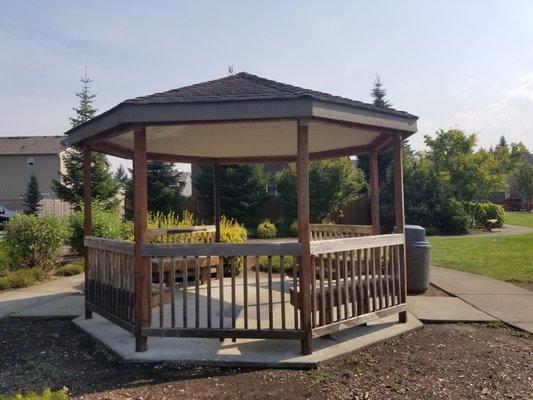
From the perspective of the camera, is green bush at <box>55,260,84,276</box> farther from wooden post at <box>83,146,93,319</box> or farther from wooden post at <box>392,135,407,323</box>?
wooden post at <box>392,135,407,323</box>

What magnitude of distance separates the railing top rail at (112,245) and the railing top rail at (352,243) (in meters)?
1.95

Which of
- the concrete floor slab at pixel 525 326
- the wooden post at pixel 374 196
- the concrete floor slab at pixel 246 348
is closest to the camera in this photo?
the concrete floor slab at pixel 246 348

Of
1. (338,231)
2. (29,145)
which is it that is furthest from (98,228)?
(29,145)

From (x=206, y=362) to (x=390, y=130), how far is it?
11.1 ft

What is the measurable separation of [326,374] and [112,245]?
2.78 m

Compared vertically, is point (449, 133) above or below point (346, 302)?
above

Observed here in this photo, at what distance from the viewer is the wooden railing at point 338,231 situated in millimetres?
7498

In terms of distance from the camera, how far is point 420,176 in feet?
75.0

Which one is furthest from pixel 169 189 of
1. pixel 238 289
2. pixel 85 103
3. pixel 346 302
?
pixel 346 302

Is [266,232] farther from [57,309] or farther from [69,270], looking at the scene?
[57,309]

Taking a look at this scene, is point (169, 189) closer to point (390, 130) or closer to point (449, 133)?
point (449, 133)

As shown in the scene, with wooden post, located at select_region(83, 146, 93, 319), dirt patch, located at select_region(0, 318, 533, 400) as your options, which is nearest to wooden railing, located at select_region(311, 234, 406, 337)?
dirt patch, located at select_region(0, 318, 533, 400)

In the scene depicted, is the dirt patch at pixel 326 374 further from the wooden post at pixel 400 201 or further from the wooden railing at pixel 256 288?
the wooden post at pixel 400 201

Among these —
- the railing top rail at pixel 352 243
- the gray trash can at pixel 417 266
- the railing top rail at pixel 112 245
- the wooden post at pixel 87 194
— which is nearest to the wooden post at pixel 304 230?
the railing top rail at pixel 352 243
